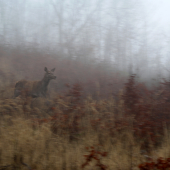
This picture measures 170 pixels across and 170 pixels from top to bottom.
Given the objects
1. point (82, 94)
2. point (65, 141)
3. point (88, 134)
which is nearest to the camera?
point (65, 141)

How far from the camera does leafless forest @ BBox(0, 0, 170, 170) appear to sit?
4.07m

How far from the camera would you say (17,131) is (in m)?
4.67

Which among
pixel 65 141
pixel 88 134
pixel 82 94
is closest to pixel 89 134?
pixel 88 134

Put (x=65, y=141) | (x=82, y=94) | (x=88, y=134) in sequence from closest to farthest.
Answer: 1. (x=65, y=141)
2. (x=88, y=134)
3. (x=82, y=94)

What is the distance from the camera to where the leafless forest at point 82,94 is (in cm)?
407

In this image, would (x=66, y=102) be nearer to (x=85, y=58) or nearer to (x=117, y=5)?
(x=85, y=58)

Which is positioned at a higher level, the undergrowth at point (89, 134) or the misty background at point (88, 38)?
the misty background at point (88, 38)

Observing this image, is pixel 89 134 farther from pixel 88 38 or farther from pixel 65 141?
pixel 88 38

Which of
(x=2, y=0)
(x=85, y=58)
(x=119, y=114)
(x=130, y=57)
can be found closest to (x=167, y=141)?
(x=119, y=114)

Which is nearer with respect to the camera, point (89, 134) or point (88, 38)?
point (89, 134)

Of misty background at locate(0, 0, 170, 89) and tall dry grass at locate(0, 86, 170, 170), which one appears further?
misty background at locate(0, 0, 170, 89)

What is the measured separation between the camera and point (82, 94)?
791 centimetres

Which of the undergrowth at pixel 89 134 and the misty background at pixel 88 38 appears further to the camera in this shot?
the misty background at pixel 88 38

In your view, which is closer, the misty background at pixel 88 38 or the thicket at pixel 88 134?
the thicket at pixel 88 134
